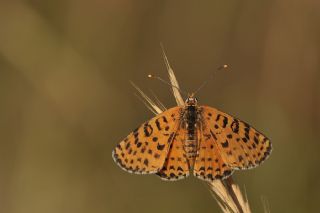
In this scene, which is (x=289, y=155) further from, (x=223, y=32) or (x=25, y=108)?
(x=25, y=108)

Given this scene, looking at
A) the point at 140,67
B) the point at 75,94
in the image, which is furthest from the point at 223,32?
the point at 75,94

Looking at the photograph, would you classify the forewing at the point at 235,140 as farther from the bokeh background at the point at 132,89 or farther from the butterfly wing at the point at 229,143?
the bokeh background at the point at 132,89

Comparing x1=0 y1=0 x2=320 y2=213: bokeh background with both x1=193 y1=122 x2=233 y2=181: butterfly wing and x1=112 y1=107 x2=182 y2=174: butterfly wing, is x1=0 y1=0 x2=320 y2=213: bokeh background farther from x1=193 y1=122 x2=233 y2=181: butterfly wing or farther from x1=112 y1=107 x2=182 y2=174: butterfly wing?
x1=112 y1=107 x2=182 y2=174: butterfly wing

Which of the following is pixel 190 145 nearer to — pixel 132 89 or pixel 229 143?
pixel 229 143

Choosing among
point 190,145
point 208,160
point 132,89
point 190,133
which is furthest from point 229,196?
point 132,89

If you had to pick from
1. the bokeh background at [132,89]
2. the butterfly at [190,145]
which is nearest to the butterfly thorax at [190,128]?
the butterfly at [190,145]
